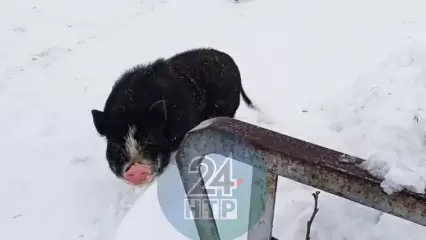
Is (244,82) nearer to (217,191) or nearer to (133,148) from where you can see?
(133,148)

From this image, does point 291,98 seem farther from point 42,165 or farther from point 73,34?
point 73,34

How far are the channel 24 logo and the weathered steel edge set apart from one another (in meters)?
0.17

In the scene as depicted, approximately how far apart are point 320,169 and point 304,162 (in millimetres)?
42

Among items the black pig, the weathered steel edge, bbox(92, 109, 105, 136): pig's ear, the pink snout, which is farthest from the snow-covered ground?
bbox(92, 109, 105, 136): pig's ear

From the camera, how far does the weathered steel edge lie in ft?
3.78

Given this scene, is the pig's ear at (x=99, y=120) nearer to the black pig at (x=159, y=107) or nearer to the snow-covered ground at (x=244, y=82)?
the black pig at (x=159, y=107)

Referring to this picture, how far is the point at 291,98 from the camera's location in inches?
172

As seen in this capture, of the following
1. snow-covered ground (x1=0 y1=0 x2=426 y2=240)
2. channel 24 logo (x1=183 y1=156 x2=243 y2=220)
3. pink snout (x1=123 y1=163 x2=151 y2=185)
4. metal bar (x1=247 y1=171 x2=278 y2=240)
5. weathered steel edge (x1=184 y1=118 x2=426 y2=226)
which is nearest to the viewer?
weathered steel edge (x1=184 y1=118 x2=426 y2=226)

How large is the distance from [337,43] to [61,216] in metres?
3.45

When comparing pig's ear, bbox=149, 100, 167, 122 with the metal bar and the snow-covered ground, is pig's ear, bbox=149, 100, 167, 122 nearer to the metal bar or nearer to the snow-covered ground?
the snow-covered ground

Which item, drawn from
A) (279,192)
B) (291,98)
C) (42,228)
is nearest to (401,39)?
(291,98)

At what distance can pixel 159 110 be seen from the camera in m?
2.89

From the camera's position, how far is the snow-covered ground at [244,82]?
8.69ft

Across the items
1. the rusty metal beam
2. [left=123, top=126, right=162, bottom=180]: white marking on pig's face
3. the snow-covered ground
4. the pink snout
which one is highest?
the rusty metal beam
